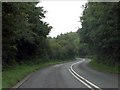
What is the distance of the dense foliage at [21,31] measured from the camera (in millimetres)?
23594

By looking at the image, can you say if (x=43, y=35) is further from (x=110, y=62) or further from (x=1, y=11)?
(x=1, y=11)

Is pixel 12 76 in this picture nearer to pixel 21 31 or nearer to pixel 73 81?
pixel 73 81

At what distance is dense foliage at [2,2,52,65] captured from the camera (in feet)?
77.4

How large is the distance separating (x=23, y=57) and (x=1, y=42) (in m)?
30.1

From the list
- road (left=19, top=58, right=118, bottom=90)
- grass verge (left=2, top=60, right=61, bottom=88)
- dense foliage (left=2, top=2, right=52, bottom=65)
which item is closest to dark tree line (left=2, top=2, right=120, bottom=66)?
dense foliage (left=2, top=2, right=52, bottom=65)

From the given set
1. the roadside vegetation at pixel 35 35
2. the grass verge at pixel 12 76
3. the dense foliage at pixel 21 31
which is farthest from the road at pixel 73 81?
the dense foliage at pixel 21 31

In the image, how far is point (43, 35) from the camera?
198 feet

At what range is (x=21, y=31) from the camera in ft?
104

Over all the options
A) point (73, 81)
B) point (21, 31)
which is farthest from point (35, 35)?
point (73, 81)

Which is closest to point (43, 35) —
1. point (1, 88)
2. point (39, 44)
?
point (39, 44)

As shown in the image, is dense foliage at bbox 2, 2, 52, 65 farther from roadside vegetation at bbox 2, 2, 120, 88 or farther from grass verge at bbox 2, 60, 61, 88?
grass verge at bbox 2, 60, 61, 88

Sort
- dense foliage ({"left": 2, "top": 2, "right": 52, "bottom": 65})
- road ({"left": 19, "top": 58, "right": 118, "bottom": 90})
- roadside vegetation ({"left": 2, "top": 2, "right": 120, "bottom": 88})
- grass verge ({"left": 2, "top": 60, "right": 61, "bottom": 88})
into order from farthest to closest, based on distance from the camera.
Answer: roadside vegetation ({"left": 2, "top": 2, "right": 120, "bottom": 88})
dense foliage ({"left": 2, "top": 2, "right": 52, "bottom": 65})
grass verge ({"left": 2, "top": 60, "right": 61, "bottom": 88})
road ({"left": 19, "top": 58, "right": 118, "bottom": 90})

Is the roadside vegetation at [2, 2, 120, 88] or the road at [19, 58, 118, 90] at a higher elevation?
the roadside vegetation at [2, 2, 120, 88]

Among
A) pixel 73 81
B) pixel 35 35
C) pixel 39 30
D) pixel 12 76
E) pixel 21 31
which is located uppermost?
pixel 39 30
